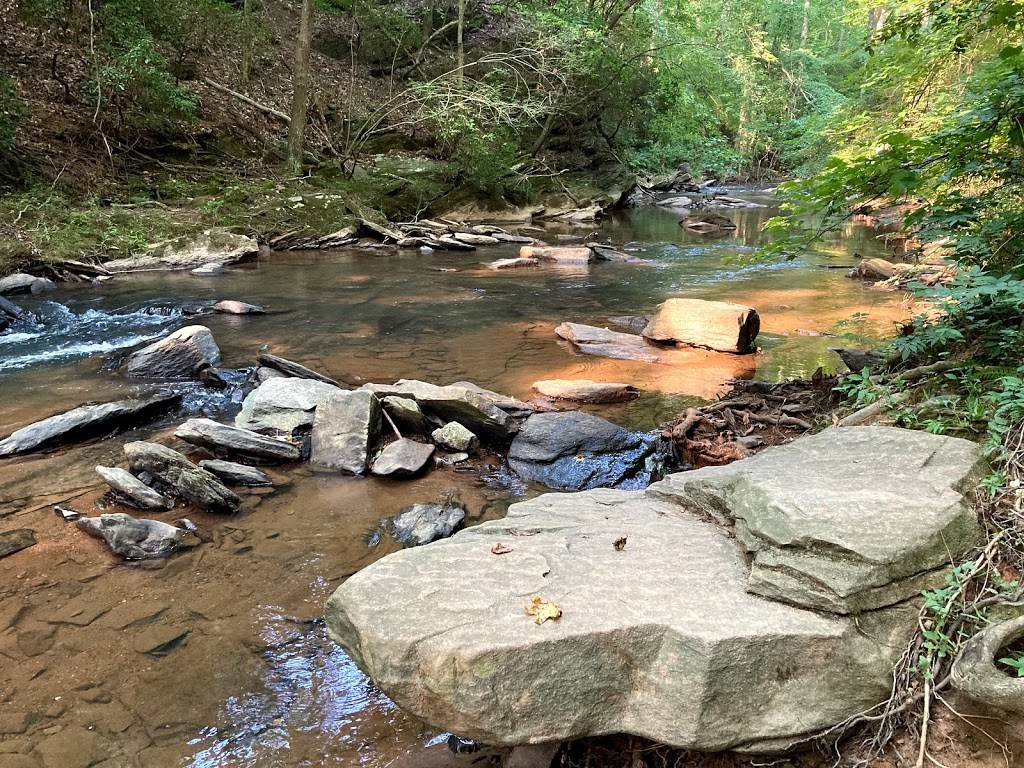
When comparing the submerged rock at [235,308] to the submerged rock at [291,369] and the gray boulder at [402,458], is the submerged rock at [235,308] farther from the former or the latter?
the gray boulder at [402,458]

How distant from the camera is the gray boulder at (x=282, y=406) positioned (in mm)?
5406

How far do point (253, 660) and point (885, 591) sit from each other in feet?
8.20

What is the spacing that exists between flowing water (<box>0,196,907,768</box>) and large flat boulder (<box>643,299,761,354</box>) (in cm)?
21

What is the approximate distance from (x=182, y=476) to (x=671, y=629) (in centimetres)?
340

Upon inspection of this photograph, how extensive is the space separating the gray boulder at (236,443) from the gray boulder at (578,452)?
173 centimetres

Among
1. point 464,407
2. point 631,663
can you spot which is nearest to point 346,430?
point 464,407

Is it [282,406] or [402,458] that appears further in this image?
[282,406]

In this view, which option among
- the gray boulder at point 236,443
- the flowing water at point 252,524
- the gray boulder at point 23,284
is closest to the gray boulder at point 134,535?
the flowing water at point 252,524

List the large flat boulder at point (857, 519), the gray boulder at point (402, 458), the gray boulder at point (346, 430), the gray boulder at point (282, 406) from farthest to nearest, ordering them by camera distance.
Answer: the gray boulder at point (282, 406), the gray boulder at point (346, 430), the gray boulder at point (402, 458), the large flat boulder at point (857, 519)

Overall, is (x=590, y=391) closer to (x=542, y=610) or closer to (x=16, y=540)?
(x=542, y=610)

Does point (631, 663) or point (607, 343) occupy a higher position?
point (631, 663)

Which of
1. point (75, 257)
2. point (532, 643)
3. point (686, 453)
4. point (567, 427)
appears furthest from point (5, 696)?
point (75, 257)

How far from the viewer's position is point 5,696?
8.61 ft

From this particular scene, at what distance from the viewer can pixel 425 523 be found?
404cm
